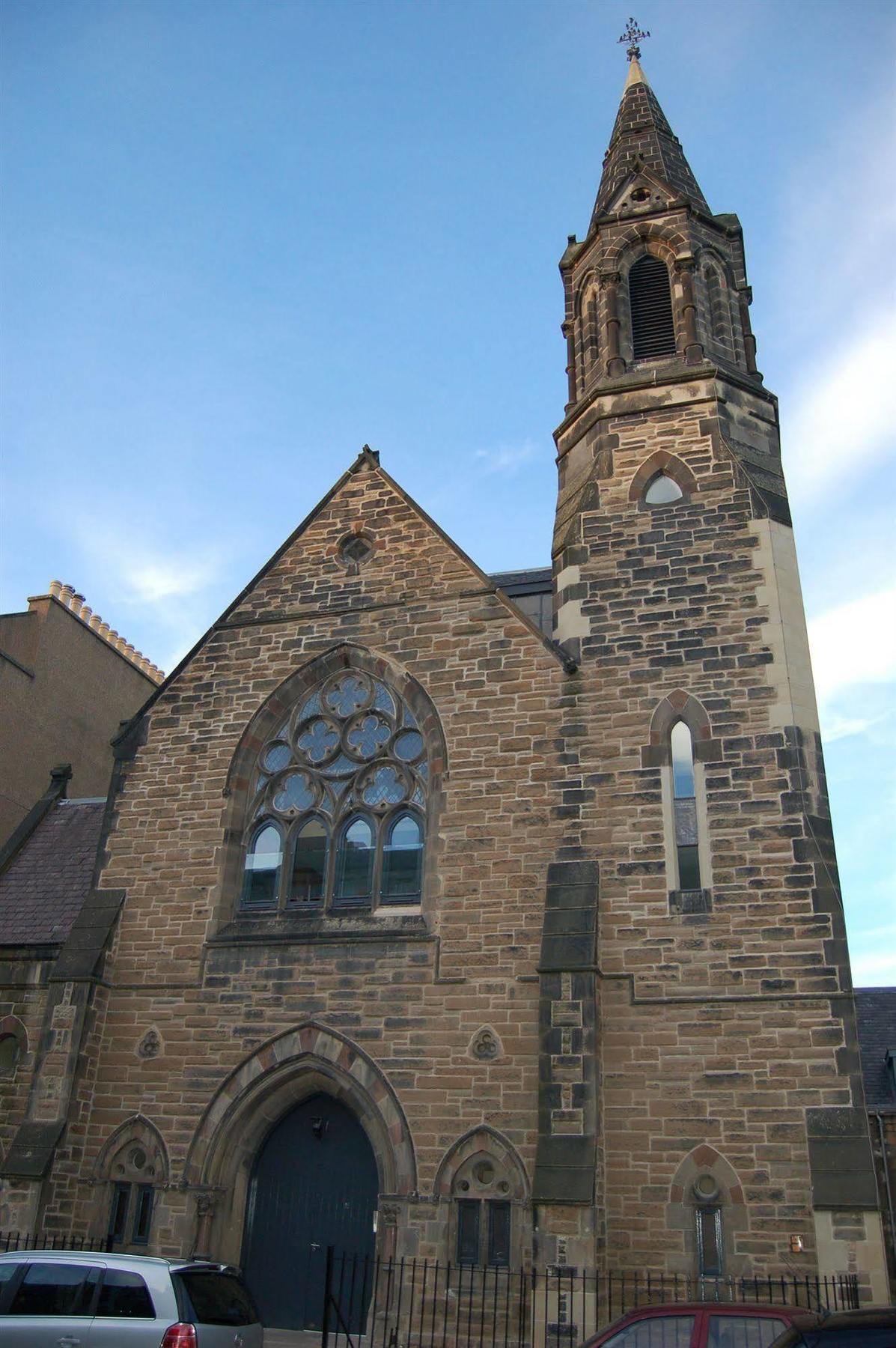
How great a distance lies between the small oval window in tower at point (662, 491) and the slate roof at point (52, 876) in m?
9.04

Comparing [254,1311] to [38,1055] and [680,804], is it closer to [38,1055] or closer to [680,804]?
[38,1055]

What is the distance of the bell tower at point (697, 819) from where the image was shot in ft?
35.9

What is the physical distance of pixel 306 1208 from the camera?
12.8 metres

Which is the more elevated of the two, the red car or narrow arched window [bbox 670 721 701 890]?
narrow arched window [bbox 670 721 701 890]

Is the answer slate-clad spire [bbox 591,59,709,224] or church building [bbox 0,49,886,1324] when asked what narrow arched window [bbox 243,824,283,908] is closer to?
church building [bbox 0,49,886,1324]

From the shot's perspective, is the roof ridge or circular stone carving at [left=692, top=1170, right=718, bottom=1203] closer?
circular stone carving at [left=692, top=1170, right=718, bottom=1203]

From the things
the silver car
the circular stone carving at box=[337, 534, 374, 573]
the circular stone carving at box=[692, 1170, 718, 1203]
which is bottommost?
the silver car

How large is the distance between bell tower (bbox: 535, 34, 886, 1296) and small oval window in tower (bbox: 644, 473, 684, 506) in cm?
3

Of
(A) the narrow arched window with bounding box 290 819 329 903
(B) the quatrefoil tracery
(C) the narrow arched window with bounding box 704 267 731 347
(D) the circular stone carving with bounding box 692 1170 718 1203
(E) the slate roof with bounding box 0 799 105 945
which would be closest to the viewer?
(D) the circular stone carving with bounding box 692 1170 718 1203

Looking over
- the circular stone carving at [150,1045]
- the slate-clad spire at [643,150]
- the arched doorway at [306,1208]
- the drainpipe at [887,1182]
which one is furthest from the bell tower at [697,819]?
the drainpipe at [887,1182]

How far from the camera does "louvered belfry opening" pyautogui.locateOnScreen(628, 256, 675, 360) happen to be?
1666 cm

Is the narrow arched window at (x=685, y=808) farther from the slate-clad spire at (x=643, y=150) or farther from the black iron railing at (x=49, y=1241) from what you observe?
the slate-clad spire at (x=643, y=150)

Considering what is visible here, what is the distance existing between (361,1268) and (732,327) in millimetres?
13216

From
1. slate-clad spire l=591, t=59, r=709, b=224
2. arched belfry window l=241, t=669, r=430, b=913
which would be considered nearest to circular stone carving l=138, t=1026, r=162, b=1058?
arched belfry window l=241, t=669, r=430, b=913
